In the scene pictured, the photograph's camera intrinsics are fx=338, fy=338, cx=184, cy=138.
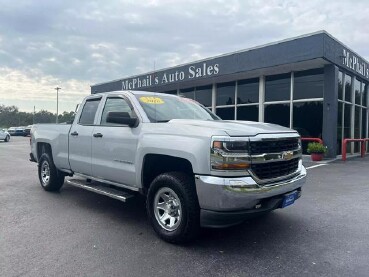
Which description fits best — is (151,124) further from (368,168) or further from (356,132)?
(356,132)

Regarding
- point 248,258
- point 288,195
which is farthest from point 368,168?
point 248,258

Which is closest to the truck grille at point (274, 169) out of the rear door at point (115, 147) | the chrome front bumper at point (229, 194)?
the chrome front bumper at point (229, 194)

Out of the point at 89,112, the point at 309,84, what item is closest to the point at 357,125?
the point at 309,84

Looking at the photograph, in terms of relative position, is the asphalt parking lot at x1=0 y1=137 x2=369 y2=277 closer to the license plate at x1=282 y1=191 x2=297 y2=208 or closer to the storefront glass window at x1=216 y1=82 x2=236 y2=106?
the license plate at x1=282 y1=191 x2=297 y2=208

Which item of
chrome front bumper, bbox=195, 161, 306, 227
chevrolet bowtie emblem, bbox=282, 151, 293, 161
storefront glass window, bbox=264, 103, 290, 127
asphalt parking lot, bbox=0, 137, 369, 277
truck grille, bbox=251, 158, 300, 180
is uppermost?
storefront glass window, bbox=264, 103, 290, 127

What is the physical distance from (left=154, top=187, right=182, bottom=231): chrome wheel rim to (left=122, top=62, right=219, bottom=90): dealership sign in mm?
13438

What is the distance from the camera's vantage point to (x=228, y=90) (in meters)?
18.7

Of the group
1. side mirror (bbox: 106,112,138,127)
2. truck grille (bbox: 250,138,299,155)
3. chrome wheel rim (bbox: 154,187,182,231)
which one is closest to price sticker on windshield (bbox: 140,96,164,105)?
side mirror (bbox: 106,112,138,127)

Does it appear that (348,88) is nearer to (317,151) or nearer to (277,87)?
(277,87)

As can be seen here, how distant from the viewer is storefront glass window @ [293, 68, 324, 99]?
579 inches

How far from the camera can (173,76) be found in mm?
19609

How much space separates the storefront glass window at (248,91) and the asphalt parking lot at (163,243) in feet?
36.2

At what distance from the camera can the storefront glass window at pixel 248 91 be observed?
677 inches

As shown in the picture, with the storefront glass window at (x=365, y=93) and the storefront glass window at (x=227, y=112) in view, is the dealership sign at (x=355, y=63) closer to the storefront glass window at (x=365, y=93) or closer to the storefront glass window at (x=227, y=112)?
the storefront glass window at (x=365, y=93)
